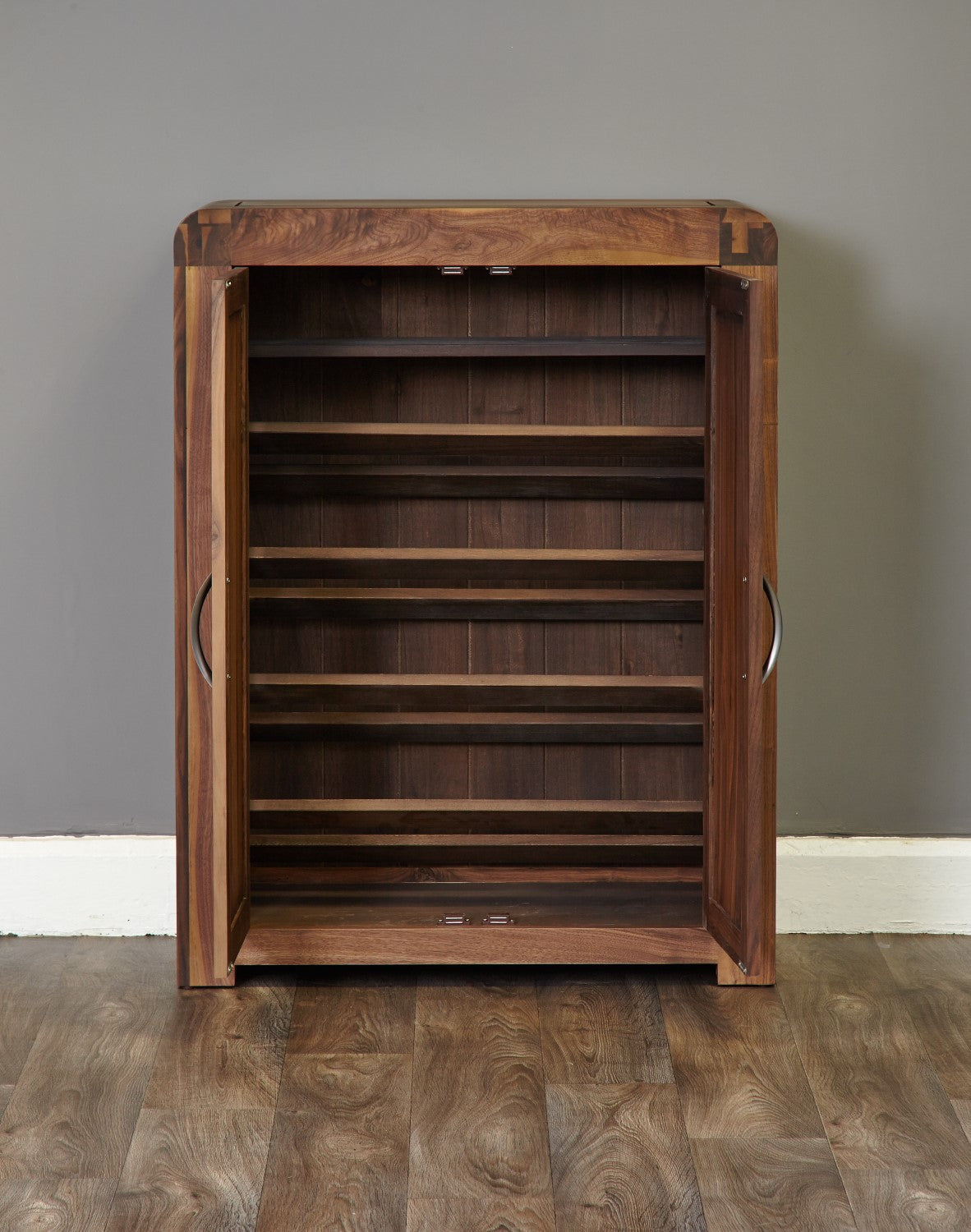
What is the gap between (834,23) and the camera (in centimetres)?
277

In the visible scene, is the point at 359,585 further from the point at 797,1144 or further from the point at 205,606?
the point at 797,1144

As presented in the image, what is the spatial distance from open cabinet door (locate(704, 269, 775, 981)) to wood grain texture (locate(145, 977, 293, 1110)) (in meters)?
0.96

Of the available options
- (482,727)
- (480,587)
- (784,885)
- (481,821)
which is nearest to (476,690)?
(482,727)

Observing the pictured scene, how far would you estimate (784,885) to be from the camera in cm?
295

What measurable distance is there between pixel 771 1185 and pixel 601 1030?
553 millimetres

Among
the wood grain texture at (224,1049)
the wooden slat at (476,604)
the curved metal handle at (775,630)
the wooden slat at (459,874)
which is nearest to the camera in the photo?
the wood grain texture at (224,1049)

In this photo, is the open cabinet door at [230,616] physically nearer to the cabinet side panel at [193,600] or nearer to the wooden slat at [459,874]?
the cabinet side panel at [193,600]

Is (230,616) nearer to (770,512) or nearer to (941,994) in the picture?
(770,512)

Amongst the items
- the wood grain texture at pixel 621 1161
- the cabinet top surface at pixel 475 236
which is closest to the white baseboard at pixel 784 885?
the wood grain texture at pixel 621 1161

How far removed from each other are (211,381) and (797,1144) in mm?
1738

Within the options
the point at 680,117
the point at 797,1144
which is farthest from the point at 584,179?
the point at 797,1144

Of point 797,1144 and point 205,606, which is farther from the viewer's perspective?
point 205,606

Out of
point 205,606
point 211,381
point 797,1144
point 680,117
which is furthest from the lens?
point 680,117

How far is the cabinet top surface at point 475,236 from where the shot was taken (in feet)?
8.14
